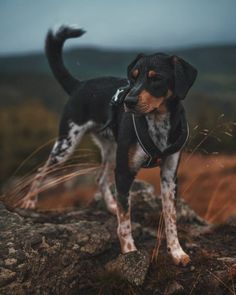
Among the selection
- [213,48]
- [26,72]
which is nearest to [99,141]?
[213,48]

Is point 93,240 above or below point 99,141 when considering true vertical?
below

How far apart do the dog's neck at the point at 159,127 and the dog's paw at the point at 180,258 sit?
3.51 ft

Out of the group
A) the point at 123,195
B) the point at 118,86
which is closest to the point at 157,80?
the point at 123,195

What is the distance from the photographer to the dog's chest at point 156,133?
4449mm

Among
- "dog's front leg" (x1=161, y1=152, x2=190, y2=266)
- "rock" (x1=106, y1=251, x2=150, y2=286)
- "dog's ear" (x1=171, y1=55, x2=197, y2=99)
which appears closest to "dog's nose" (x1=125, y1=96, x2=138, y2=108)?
"dog's ear" (x1=171, y1=55, x2=197, y2=99)

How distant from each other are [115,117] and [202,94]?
43426 millimetres

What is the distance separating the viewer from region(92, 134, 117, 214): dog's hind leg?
248 inches

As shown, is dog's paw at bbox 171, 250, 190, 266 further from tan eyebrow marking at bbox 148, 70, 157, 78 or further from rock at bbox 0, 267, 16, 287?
tan eyebrow marking at bbox 148, 70, 157, 78

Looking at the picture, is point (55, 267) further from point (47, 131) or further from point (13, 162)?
point (47, 131)

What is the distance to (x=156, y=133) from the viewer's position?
4.51 m

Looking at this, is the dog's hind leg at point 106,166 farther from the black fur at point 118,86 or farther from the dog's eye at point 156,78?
the dog's eye at point 156,78

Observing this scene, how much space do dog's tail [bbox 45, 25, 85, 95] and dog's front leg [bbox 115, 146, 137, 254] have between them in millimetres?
1854

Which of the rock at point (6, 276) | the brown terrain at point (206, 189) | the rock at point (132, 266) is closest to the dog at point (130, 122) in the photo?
the rock at point (132, 266)

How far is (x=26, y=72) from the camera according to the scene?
164 meters
